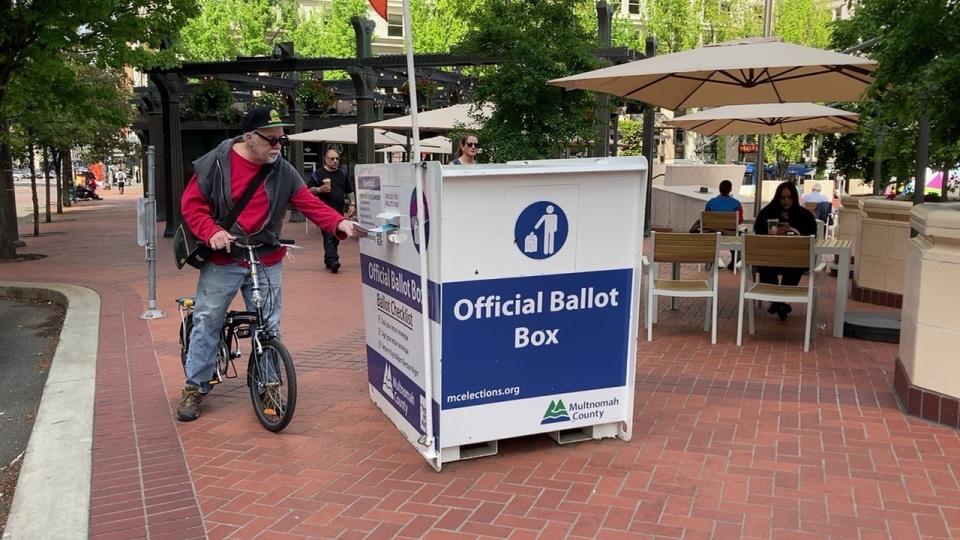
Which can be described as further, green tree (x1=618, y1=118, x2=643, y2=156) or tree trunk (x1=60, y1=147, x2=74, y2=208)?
tree trunk (x1=60, y1=147, x2=74, y2=208)

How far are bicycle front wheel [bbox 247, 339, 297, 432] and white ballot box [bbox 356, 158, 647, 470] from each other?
63 centimetres

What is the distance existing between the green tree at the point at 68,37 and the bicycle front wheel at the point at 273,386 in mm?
8993

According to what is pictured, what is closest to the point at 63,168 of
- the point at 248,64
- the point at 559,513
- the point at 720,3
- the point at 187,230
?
the point at 248,64

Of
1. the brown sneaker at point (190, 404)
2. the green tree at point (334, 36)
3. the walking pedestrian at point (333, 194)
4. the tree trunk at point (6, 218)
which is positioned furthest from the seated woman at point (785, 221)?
the green tree at point (334, 36)

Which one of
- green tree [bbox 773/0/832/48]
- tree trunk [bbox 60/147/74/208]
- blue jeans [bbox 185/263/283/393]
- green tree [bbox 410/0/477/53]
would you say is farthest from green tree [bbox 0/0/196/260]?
green tree [bbox 773/0/832/48]

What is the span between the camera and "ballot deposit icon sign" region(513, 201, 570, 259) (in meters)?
4.12

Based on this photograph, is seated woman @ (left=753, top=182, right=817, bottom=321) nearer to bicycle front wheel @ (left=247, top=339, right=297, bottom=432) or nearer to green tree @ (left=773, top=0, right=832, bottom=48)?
bicycle front wheel @ (left=247, top=339, right=297, bottom=432)

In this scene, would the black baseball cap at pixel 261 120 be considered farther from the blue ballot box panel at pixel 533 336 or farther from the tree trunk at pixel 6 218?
the tree trunk at pixel 6 218

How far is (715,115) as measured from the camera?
35.9 ft

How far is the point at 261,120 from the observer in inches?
187

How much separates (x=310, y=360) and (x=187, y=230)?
6.70 ft

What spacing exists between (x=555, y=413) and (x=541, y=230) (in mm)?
1023

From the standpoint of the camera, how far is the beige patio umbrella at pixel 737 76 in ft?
21.7

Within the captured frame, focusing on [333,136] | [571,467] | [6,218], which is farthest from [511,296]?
[333,136]
